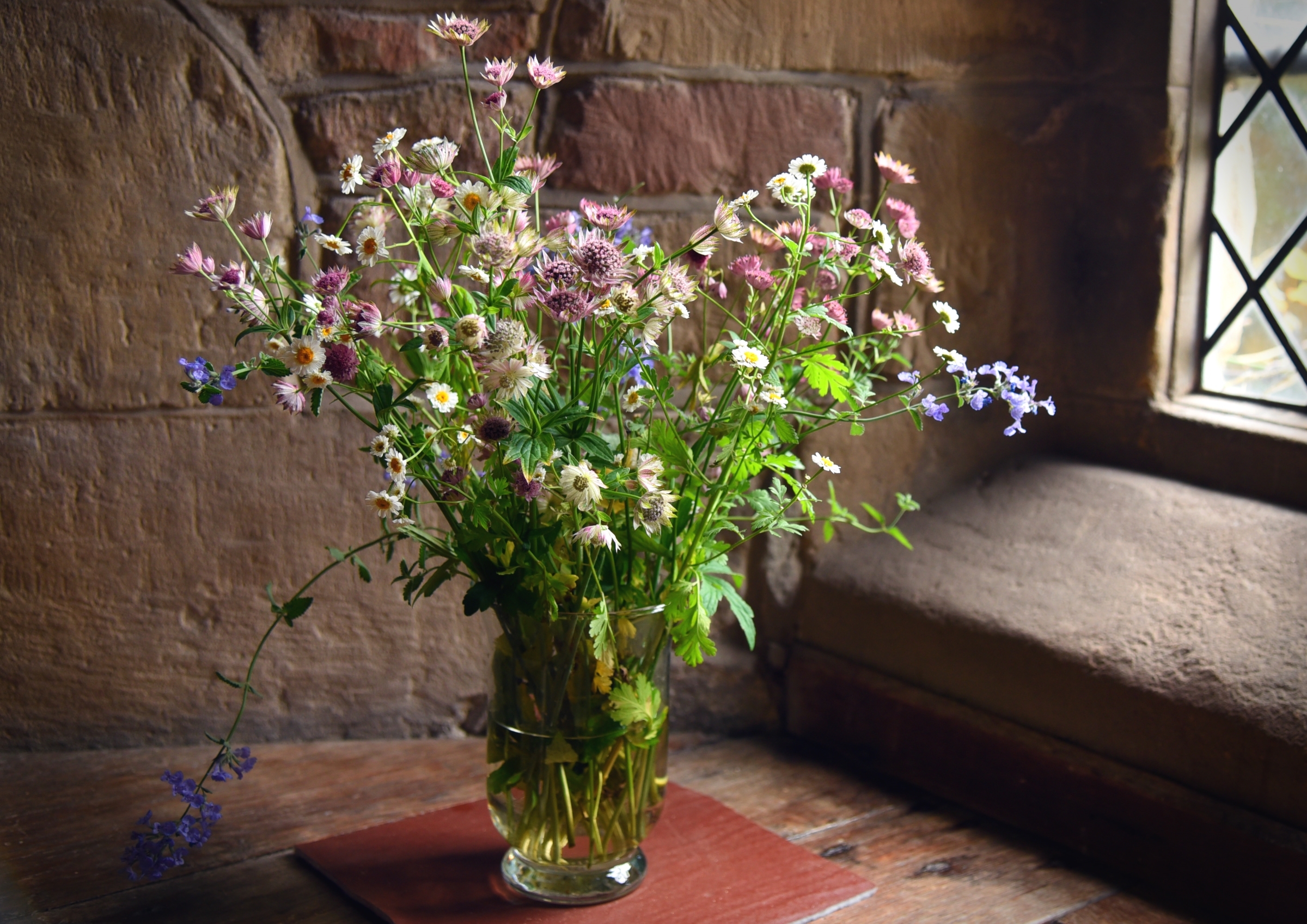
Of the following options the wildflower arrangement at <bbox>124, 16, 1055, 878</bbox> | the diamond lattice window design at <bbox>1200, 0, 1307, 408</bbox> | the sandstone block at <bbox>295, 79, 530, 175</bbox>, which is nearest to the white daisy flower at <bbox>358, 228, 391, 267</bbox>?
the wildflower arrangement at <bbox>124, 16, 1055, 878</bbox>

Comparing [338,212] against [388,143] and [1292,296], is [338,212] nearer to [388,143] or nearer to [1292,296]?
[388,143]

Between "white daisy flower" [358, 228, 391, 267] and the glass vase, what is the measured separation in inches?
11.8

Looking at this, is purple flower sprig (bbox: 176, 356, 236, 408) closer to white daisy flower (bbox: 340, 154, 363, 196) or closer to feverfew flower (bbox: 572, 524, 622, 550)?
white daisy flower (bbox: 340, 154, 363, 196)

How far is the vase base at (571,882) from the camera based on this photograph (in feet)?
3.41

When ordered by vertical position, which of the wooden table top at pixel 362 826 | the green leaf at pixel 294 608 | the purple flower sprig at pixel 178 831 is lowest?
the wooden table top at pixel 362 826

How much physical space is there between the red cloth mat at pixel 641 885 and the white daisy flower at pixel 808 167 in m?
0.63

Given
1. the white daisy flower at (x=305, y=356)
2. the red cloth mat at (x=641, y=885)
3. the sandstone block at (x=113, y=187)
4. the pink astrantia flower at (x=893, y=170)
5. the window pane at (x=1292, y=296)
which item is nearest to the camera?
the white daisy flower at (x=305, y=356)

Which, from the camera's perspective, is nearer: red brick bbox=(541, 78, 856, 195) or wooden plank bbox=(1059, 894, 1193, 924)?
wooden plank bbox=(1059, 894, 1193, 924)

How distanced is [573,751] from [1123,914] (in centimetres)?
54

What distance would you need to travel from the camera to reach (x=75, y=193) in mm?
1241

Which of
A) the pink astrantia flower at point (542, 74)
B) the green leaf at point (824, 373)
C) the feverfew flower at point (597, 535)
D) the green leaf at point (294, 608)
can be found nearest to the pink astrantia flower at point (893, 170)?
the green leaf at point (824, 373)

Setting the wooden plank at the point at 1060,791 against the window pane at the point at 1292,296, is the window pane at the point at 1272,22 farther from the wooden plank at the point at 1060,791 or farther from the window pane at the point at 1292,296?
the wooden plank at the point at 1060,791

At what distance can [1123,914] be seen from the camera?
1.09 meters

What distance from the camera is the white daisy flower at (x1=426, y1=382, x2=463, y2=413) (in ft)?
2.73
